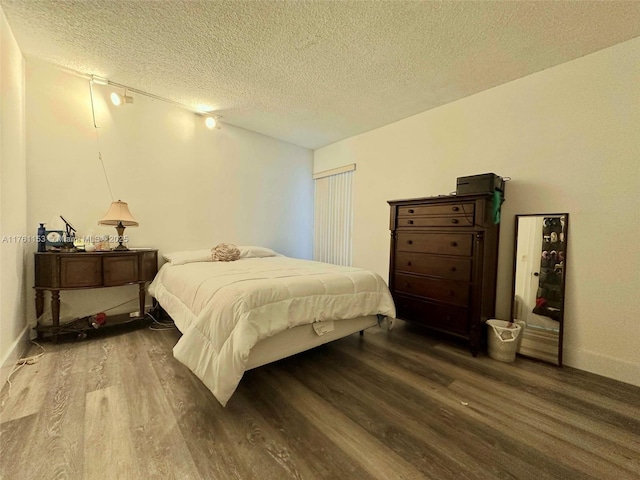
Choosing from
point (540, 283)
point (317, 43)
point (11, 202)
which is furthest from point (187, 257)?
point (540, 283)

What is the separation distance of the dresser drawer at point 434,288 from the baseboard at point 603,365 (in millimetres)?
870

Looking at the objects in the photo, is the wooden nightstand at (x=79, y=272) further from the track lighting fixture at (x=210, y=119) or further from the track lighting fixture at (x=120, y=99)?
the track lighting fixture at (x=210, y=119)

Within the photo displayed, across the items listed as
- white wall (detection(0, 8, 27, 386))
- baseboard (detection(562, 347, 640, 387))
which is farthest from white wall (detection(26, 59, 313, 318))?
baseboard (detection(562, 347, 640, 387))

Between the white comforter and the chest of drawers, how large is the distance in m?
0.47

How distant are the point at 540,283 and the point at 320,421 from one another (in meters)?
2.18

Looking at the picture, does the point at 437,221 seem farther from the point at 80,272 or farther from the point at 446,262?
the point at 80,272

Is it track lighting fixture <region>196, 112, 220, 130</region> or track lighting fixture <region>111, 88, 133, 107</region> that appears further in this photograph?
track lighting fixture <region>196, 112, 220, 130</region>

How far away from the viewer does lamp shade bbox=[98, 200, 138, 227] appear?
254 cm

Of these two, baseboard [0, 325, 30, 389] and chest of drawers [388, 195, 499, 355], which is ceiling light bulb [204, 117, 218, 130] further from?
baseboard [0, 325, 30, 389]

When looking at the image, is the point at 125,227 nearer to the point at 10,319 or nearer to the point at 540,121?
the point at 10,319

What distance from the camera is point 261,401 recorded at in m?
1.61

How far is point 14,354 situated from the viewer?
1.92 meters

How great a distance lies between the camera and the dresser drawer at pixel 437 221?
7.64ft

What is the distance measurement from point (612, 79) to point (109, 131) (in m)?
4.47
